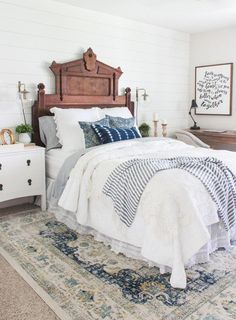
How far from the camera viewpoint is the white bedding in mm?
3600

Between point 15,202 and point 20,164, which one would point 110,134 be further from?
point 15,202

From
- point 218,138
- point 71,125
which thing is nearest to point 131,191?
point 71,125

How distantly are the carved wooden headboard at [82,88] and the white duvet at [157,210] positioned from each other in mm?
1206

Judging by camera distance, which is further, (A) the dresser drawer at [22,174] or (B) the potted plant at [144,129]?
(B) the potted plant at [144,129]

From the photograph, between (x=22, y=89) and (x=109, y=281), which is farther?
(x=22, y=89)

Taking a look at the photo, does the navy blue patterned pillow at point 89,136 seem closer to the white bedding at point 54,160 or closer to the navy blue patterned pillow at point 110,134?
the navy blue patterned pillow at point 110,134

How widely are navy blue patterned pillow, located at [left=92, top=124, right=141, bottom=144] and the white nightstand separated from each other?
0.66 m

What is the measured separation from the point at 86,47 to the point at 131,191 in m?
2.65

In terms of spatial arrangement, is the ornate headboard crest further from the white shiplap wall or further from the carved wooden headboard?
the white shiplap wall

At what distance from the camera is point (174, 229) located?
A: 2.18 metres

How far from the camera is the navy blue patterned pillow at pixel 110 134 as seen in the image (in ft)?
12.0

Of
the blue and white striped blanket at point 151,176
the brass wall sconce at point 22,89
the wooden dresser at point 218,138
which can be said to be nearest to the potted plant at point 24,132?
the brass wall sconce at point 22,89

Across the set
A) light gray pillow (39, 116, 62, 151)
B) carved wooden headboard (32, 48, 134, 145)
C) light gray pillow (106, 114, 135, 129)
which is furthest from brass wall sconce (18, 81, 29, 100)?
light gray pillow (106, 114, 135, 129)

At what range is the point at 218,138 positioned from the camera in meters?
5.10
